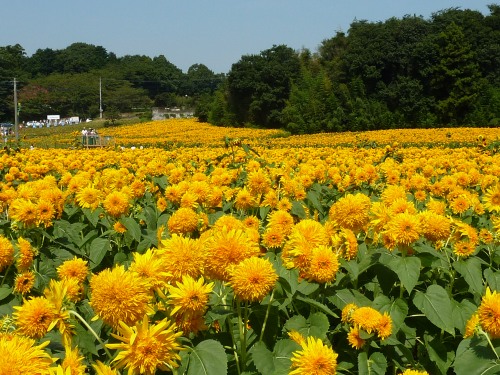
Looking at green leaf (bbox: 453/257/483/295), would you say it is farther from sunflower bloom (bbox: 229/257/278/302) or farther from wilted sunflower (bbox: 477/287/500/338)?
sunflower bloom (bbox: 229/257/278/302)

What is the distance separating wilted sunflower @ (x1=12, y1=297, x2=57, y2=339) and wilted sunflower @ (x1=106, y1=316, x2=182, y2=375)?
12.3 inches

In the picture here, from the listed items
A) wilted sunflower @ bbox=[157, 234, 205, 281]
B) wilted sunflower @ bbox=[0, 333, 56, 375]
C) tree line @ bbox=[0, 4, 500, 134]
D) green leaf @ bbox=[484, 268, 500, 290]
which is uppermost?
tree line @ bbox=[0, 4, 500, 134]

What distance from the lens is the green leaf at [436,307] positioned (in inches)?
80.7

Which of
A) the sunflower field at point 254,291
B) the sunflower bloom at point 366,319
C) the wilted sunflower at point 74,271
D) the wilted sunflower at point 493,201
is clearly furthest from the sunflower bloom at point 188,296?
the wilted sunflower at point 493,201

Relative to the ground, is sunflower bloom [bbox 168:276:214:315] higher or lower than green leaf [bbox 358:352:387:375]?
higher

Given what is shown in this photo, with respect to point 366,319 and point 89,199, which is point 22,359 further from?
point 89,199

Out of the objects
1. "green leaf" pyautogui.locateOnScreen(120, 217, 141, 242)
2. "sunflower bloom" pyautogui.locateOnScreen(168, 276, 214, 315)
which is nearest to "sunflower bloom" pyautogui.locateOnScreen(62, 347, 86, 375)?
"sunflower bloom" pyautogui.locateOnScreen(168, 276, 214, 315)

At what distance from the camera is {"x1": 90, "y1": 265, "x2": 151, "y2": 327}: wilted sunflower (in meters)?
1.41

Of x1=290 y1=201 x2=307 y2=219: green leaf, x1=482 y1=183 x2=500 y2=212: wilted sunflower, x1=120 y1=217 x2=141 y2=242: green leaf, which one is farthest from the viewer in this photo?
x1=290 y1=201 x2=307 y2=219: green leaf

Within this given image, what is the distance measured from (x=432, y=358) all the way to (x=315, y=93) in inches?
1702

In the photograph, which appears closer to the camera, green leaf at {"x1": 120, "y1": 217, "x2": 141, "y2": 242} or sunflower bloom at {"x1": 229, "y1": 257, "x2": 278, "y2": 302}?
sunflower bloom at {"x1": 229, "y1": 257, "x2": 278, "y2": 302}

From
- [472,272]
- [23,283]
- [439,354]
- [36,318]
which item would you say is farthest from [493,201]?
[36,318]

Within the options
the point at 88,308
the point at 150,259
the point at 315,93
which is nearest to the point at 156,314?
the point at 150,259

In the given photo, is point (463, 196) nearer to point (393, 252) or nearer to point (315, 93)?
point (393, 252)
